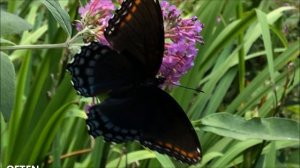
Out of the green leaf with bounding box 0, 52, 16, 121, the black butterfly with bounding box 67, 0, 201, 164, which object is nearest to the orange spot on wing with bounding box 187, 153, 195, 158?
the black butterfly with bounding box 67, 0, 201, 164

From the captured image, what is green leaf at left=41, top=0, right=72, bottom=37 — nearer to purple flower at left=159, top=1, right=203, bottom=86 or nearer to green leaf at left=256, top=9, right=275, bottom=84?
purple flower at left=159, top=1, right=203, bottom=86

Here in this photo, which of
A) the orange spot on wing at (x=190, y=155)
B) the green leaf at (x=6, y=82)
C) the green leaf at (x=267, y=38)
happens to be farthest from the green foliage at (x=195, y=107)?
the orange spot on wing at (x=190, y=155)

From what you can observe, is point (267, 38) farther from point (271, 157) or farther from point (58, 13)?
point (58, 13)

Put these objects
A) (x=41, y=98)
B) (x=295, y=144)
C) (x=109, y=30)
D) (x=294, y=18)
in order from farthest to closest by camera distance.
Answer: (x=294, y=18)
(x=41, y=98)
(x=295, y=144)
(x=109, y=30)

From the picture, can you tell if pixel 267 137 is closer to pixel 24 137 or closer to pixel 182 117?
pixel 182 117

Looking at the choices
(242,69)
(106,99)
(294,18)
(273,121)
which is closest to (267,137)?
(273,121)

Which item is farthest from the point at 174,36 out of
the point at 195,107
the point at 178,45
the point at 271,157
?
the point at 195,107
